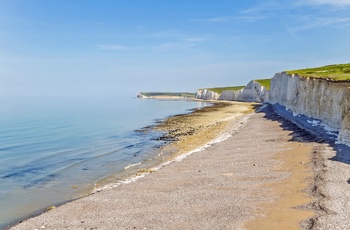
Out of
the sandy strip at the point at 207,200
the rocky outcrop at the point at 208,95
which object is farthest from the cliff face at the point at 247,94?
the sandy strip at the point at 207,200

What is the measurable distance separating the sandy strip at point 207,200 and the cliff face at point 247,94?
350ft

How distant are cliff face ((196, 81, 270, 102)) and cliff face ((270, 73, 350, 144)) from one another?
69.8 m

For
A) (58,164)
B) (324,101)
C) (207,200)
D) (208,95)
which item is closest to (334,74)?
(324,101)

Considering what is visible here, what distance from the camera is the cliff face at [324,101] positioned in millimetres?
23589

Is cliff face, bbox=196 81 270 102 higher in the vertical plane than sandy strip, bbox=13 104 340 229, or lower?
higher

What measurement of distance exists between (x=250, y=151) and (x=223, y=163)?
12.6 ft

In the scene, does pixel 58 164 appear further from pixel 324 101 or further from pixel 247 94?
pixel 247 94

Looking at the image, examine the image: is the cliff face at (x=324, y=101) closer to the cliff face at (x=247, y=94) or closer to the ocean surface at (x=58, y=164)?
the ocean surface at (x=58, y=164)

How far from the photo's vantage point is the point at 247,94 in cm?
14362

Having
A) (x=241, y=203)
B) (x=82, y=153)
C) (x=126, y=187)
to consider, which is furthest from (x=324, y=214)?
(x=82, y=153)

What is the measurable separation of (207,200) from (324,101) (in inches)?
952

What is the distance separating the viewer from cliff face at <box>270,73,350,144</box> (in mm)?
23589

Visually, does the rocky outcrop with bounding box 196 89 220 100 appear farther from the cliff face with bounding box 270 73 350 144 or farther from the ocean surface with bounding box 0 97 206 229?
the ocean surface with bounding box 0 97 206 229

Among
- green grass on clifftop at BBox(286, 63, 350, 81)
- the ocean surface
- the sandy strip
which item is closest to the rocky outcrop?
green grass on clifftop at BBox(286, 63, 350, 81)
